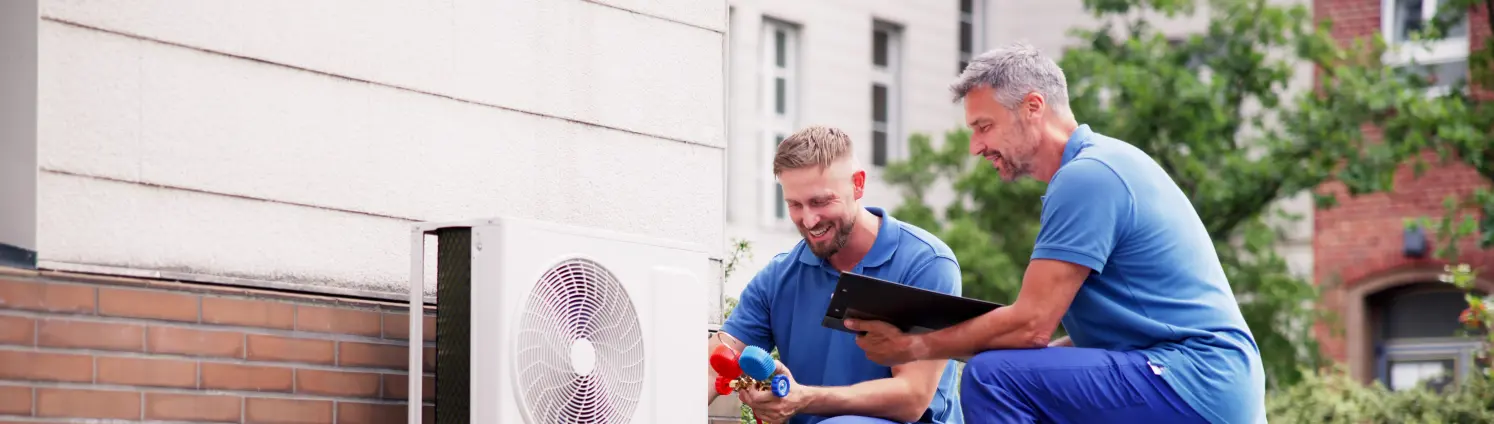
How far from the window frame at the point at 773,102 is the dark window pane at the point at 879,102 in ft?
4.66

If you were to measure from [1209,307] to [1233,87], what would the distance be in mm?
13508

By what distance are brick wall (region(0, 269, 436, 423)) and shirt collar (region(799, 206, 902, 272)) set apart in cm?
→ 107

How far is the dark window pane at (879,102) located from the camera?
21844 mm

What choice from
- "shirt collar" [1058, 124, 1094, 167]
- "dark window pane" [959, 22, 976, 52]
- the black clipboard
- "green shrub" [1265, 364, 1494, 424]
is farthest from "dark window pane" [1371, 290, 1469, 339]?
the black clipboard

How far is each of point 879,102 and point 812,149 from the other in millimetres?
17288

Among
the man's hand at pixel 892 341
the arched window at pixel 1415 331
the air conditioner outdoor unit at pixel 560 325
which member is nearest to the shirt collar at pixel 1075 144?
the man's hand at pixel 892 341

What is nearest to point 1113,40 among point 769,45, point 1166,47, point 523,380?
point 1166,47

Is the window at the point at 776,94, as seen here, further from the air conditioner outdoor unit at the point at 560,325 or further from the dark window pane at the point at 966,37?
the air conditioner outdoor unit at the point at 560,325

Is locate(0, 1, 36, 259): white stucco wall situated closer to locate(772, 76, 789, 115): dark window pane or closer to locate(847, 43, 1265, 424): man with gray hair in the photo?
locate(847, 43, 1265, 424): man with gray hair

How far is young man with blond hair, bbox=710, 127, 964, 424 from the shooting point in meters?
4.58

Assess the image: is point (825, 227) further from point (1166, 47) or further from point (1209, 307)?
point (1166, 47)

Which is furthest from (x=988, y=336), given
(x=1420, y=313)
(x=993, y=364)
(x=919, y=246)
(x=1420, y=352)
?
(x=1420, y=313)

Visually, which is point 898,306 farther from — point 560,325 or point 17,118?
point 17,118

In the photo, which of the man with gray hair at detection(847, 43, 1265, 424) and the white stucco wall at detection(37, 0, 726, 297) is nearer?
the white stucco wall at detection(37, 0, 726, 297)
